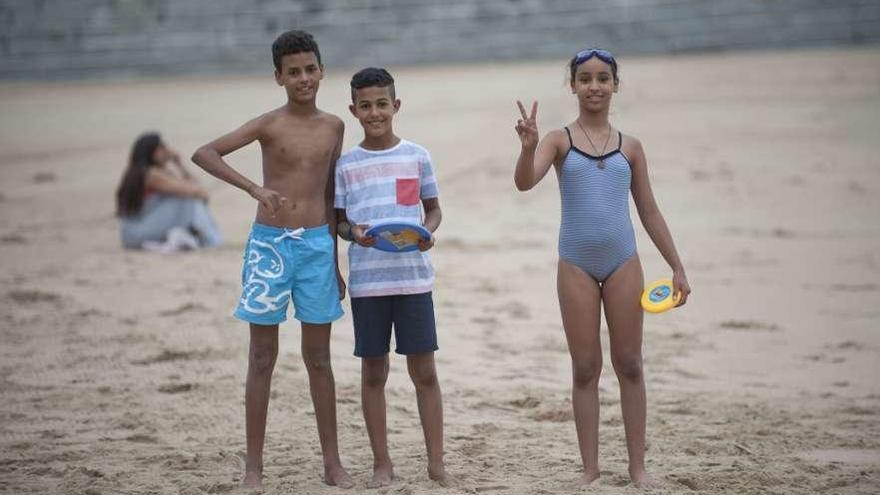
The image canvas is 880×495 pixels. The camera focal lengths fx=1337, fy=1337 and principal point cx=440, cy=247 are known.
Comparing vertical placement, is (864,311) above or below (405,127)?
below

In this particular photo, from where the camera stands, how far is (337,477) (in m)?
4.93

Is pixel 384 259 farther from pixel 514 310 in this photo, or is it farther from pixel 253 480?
pixel 514 310

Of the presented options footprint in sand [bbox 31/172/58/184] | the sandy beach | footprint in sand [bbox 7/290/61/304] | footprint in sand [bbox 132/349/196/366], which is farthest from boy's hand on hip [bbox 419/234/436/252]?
footprint in sand [bbox 31/172/58/184]

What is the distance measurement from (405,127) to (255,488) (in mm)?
11776

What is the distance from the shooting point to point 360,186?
4.83m

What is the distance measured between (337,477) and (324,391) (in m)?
0.32

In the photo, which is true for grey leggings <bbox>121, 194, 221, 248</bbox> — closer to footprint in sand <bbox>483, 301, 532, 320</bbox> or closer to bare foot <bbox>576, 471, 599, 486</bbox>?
footprint in sand <bbox>483, 301, 532, 320</bbox>

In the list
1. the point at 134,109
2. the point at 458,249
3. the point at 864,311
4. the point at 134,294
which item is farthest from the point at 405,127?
the point at 864,311

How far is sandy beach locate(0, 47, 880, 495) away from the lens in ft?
17.5

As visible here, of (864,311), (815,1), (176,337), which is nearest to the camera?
(176,337)

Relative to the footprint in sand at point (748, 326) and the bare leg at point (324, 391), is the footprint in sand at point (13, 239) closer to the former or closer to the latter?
the footprint in sand at point (748, 326)

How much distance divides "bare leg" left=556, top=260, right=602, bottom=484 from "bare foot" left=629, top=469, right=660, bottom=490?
5.9 inches

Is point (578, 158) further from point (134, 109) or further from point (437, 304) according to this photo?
point (134, 109)

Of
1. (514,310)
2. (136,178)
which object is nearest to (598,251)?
(514,310)
